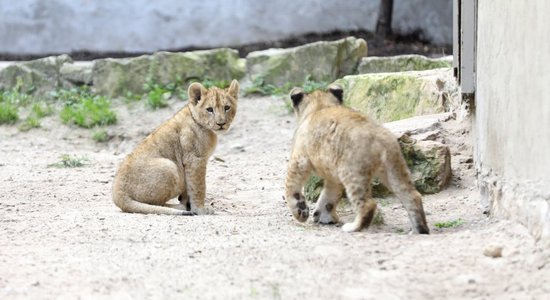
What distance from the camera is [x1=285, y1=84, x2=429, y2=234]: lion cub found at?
6949mm

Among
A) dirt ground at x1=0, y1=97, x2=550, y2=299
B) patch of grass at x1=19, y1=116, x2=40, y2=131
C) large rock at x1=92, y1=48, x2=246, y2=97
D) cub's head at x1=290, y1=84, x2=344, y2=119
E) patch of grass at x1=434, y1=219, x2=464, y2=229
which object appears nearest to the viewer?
dirt ground at x1=0, y1=97, x2=550, y2=299

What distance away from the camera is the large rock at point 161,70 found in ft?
48.8

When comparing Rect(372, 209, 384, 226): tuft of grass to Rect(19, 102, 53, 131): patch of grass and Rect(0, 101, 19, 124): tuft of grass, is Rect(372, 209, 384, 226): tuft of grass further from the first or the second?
Rect(0, 101, 19, 124): tuft of grass

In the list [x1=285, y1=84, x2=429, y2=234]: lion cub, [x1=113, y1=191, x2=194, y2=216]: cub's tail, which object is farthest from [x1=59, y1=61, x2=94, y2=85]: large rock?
[x1=285, y1=84, x2=429, y2=234]: lion cub


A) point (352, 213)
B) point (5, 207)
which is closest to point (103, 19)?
point (5, 207)

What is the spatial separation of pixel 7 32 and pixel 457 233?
38.2 feet

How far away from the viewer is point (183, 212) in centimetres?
843

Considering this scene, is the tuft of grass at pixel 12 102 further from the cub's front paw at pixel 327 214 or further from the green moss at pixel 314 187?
the cub's front paw at pixel 327 214

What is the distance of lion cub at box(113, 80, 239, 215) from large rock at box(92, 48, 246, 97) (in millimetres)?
5484

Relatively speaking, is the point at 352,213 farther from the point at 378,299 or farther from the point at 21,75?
the point at 21,75

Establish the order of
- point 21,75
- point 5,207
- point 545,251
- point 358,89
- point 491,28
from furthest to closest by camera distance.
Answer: point 21,75 → point 358,89 → point 5,207 → point 491,28 → point 545,251

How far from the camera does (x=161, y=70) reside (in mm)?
14914

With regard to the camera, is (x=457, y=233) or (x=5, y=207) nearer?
(x=457, y=233)

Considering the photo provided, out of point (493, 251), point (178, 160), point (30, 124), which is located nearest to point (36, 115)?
point (30, 124)
